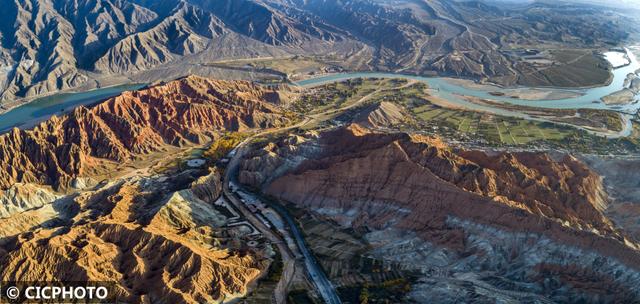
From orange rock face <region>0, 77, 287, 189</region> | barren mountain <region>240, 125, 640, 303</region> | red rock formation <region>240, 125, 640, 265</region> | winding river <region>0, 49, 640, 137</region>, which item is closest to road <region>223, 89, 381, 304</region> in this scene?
barren mountain <region>240, 125, 640, 303</region>

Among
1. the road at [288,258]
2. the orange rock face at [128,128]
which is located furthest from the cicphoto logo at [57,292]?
the orange rock face at [128,128]

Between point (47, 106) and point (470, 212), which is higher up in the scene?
point (470, 212)

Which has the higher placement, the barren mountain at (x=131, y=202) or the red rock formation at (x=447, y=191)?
the red rock formation at (x=447, y=191)

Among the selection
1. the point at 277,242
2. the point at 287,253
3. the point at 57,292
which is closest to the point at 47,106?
the point at 57,292

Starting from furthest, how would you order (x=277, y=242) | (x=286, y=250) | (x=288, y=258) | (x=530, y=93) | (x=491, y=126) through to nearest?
(x=530, y=93) → (x=491, y=126) → (x=277, y=242) → (x=286, y=250) → (x=288, y=258)

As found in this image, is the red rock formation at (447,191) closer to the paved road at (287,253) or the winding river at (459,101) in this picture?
the paved road at (287,253)

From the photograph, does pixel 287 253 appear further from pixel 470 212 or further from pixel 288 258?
pixel 470 212

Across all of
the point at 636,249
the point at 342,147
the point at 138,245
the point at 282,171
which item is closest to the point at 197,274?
the point at 138,245

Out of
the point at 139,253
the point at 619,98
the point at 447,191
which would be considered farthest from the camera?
the point at 619,98

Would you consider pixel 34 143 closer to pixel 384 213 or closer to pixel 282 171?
pixel 282 171
